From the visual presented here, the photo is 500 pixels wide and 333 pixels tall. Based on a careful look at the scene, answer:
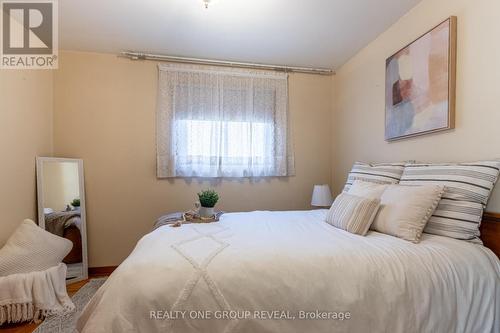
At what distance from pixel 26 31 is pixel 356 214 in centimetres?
314

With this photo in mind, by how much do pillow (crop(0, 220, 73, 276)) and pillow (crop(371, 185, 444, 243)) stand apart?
8.38 feet

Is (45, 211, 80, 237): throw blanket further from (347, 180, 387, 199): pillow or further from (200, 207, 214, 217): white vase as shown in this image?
(347, 180, 387, 199): pillow

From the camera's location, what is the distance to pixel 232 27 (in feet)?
7.59

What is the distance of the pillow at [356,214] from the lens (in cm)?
161

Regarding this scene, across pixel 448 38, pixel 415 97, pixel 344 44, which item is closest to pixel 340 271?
pixel 415 97

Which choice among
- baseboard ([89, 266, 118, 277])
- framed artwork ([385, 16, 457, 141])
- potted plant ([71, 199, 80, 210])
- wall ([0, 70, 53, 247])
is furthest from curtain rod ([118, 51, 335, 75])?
baseboard ([89, 266, 118, 277])

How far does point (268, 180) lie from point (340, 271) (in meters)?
2.07

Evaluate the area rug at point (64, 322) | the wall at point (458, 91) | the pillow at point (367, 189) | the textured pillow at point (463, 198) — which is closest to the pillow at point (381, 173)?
the pillow at point (367, 189)

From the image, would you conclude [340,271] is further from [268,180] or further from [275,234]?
[268,180]

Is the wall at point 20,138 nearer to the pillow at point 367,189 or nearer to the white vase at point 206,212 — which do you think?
the white vase at point 206,212

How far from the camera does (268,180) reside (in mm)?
3184

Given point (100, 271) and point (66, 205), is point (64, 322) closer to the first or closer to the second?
point (100, 271)

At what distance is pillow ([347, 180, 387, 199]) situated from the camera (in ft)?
5.90

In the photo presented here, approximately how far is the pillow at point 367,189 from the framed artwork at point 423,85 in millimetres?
542
